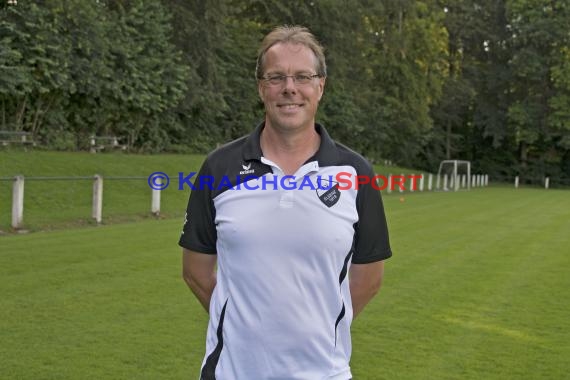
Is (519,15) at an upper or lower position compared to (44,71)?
upper

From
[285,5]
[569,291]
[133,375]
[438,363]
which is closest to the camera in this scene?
[133,375]

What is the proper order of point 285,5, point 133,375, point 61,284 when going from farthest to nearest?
point 285,5 < point 61,284 < point 133,375

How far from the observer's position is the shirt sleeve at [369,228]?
3.44 meters

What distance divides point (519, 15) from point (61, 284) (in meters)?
61.5

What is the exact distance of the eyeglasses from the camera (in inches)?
134

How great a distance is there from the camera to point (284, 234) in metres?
3.18

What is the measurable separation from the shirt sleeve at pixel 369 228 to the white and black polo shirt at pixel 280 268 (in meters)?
0.03

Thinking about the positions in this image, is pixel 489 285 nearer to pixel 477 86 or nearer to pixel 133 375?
pixel 133 375

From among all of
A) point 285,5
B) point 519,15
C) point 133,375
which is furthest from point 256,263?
point 519,15

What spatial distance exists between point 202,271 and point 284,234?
1.93 feet

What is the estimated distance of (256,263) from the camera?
3.20 metres

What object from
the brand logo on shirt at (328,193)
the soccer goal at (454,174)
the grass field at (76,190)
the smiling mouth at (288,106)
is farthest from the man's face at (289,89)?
the soccer goal at (454,174)

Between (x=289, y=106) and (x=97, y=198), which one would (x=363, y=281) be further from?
(x=97, y=198)

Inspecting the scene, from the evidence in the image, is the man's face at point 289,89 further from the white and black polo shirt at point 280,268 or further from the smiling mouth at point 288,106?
the white and black polo shirt at point 280,268
